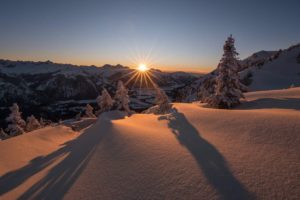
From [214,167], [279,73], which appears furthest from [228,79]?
[279,73]

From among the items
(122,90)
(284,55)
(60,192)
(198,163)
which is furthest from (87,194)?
(284,55)

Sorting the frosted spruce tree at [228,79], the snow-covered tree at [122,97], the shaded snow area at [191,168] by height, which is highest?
the frosted spruce tree at [228,79]

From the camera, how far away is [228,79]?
24.8 m

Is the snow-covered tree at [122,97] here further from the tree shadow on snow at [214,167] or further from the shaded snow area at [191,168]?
the tree shadow on snow at [214,167]

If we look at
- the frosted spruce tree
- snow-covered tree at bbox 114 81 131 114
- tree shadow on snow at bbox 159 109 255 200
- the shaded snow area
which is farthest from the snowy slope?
tree shadow on snow at bbox 159 109 255 200

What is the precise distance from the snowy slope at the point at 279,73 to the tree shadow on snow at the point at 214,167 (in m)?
61.5

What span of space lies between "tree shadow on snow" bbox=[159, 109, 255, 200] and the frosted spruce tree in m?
13.5

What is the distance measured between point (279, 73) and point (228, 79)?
210 ft

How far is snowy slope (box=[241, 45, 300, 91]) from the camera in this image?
66.3 meters

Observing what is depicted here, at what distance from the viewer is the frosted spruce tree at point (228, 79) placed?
2400 centimetres

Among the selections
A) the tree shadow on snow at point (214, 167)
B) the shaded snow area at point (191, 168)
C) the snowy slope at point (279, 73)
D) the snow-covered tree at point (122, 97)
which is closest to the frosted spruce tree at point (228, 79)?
the shaded snow area at point (191, 168)

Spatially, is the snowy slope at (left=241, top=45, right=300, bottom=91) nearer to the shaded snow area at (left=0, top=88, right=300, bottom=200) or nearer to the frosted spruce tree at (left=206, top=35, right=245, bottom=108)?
the frosted spruce tree at (left=206, top=35, right=245, bottom=108)

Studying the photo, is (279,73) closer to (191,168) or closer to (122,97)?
(122,97)

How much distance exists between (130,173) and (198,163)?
2533 mm
